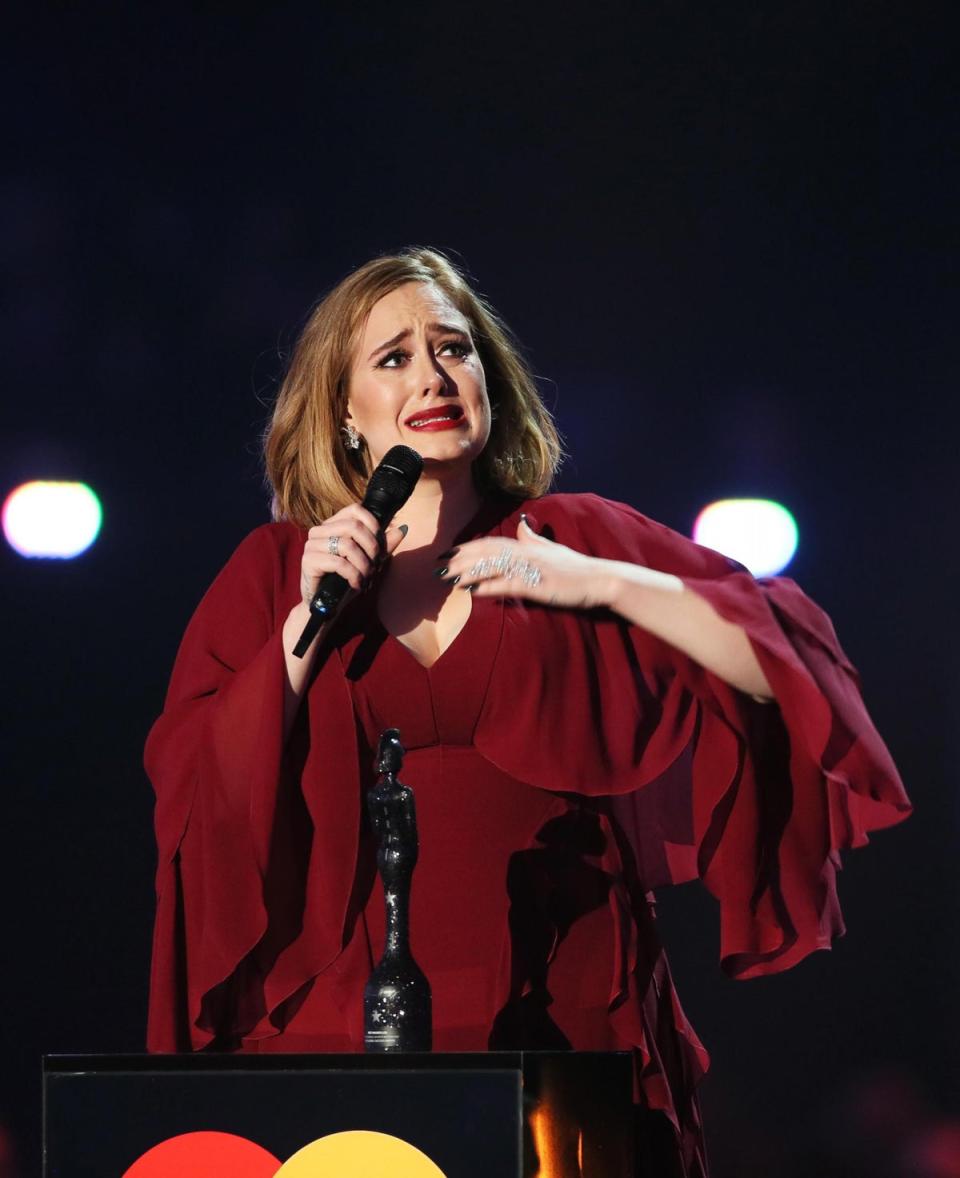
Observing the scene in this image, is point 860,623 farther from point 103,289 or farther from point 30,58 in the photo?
point 30,58

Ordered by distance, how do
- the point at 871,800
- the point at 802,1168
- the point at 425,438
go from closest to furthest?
the point at 871,800 < the point at 425,438 < the point at 802,1168

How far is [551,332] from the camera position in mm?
2463

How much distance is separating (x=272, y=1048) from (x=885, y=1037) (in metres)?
1.11

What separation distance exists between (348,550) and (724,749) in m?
0.46

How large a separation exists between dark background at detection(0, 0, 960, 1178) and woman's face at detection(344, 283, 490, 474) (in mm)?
605

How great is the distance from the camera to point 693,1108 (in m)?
1.69

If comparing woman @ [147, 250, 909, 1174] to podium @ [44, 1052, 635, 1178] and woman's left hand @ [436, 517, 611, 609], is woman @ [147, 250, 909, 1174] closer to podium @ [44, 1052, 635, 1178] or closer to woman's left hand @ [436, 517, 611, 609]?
woman's left hand @ [436, 517, 611, 609]

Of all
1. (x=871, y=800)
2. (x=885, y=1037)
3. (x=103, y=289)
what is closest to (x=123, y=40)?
(x=103, y=289)

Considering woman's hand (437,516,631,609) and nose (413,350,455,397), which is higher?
nose (413,350,455,397)

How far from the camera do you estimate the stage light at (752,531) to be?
7.85ft

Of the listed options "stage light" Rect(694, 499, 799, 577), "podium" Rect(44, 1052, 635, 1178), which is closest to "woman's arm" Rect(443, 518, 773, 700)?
"podium" Rect(44, 1052, 635, 1178)

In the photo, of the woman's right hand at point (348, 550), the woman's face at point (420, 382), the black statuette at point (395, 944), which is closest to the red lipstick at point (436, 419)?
the woman's face at point (420, 382)

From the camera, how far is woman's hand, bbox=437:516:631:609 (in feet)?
5.40

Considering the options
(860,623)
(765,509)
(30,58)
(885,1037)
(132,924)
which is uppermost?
(30,58)
